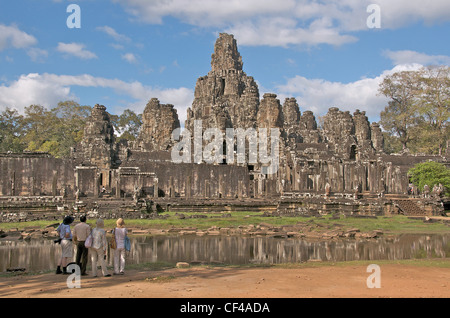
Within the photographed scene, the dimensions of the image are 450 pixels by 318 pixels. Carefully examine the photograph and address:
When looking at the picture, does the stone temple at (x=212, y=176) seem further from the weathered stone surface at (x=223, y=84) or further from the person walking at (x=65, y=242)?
the person walking at (x=65, y=242)

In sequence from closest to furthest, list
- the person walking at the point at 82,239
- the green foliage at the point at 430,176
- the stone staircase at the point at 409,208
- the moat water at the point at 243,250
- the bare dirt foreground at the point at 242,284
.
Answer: the bare dirt foreground at the point at 242,284 → the person walking at the point at 82,239 → the moat water at the point at 243,250 → the stone staircase at the point at 409,208 → the green foliage at the point at 430,176

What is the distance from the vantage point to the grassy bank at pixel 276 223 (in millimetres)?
27641

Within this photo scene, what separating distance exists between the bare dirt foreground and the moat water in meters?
3.57

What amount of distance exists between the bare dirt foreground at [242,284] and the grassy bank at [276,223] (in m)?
14.1

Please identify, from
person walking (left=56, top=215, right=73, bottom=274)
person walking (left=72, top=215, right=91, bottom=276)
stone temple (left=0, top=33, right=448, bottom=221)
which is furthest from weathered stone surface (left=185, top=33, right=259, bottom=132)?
person walking (left=72, top=215, right=91, bottom=276)

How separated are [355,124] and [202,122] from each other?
2104cm

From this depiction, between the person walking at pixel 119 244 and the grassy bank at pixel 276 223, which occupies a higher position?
the person walking at pixel 119 244

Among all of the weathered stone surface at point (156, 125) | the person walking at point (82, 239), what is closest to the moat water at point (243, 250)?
the person walking at point (82, 239)

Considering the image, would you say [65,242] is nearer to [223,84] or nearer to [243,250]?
[243,250]

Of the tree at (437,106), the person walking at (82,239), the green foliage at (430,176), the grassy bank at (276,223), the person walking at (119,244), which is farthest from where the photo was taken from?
the tree at (437,106)

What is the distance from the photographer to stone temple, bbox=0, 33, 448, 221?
35.8 metres

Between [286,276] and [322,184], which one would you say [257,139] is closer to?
[322,184]

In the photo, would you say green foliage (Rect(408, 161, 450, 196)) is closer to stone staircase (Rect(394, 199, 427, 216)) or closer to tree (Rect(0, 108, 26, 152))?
stone staircase (Rect(394, 199, 427, 216))
